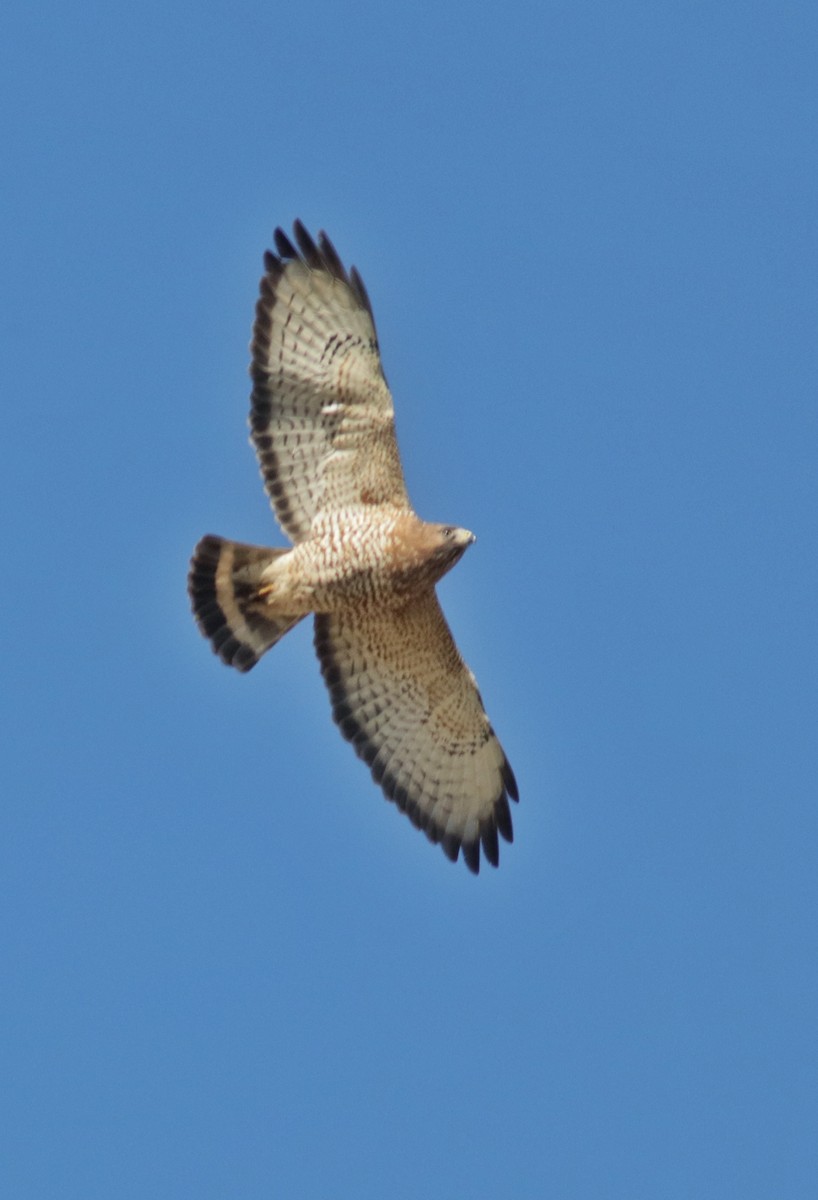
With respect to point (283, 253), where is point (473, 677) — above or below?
below

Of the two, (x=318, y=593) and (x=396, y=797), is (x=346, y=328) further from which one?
(x=396, y=797)

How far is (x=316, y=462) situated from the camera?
15.4 m

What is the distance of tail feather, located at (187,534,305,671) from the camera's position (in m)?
15.4

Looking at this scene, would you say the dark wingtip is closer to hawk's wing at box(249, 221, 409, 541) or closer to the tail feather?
the tail feather

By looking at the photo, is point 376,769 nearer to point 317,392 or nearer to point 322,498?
point 322,498

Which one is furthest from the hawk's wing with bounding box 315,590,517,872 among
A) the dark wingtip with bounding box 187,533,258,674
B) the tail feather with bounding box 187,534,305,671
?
the dark wingtip with bounding box 187,533,258,674

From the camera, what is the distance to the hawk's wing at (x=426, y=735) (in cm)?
1605

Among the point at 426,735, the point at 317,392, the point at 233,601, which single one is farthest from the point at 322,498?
the point at 426,735

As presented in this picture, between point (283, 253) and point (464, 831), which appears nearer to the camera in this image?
point (283, 253)

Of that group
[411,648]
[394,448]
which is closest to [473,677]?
[411,648]

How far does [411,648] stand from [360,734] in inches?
25.7

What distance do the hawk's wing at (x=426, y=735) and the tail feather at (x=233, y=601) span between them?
0.55 m

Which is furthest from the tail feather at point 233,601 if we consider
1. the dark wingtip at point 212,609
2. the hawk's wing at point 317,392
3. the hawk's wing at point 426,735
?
the hawk's wing at point 426,735

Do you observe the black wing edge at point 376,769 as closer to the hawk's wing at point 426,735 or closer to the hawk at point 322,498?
the hawk's wing at point 426,735
